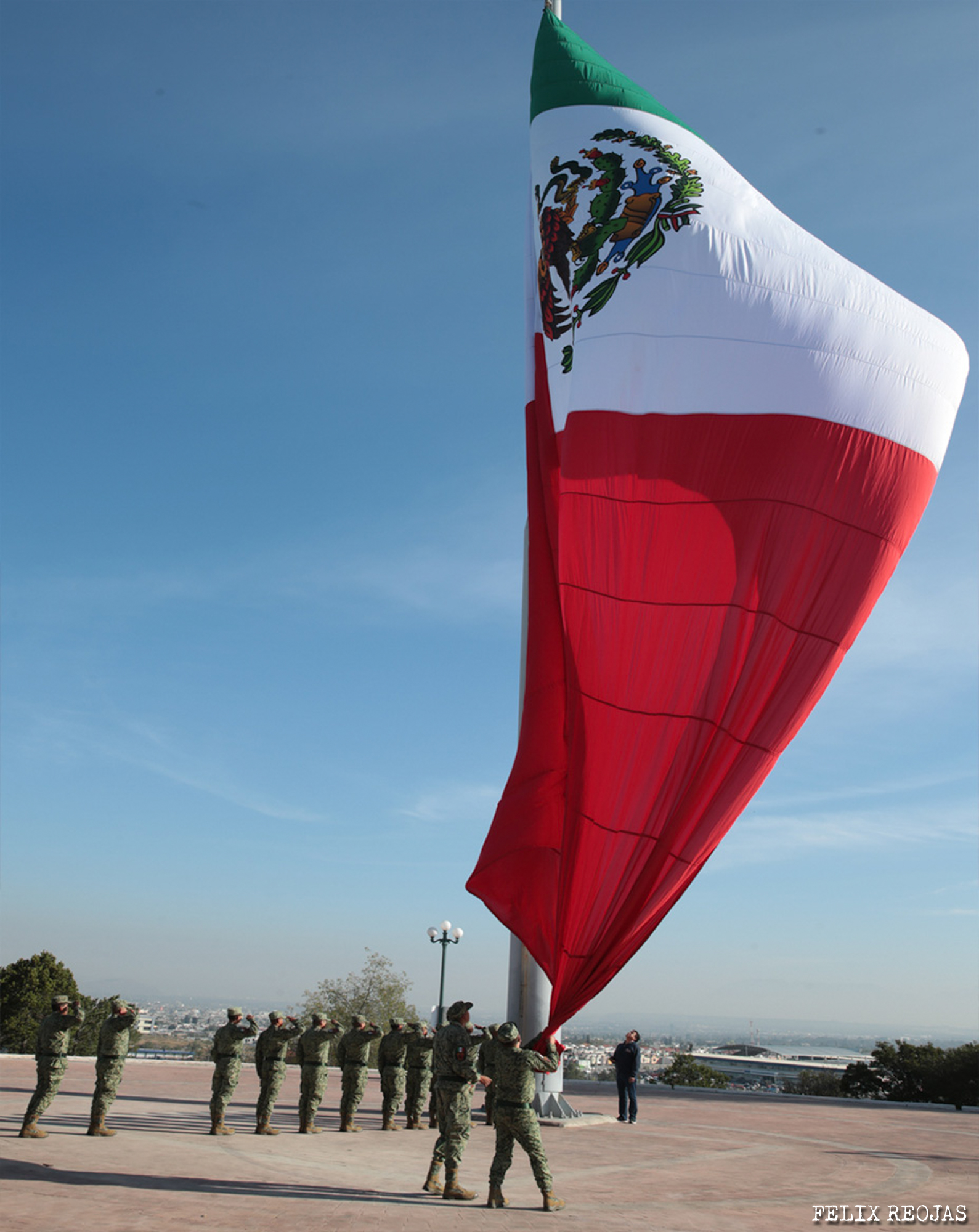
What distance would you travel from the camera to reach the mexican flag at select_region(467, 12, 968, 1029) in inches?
374

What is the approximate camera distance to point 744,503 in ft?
33.5

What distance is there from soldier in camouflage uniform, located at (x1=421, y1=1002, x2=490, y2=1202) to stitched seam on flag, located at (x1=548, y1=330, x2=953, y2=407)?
7106 millimetres

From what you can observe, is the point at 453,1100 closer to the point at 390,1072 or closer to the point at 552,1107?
the point at 390,1072

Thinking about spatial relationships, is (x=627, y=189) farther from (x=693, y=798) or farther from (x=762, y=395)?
(x=693, y=798)

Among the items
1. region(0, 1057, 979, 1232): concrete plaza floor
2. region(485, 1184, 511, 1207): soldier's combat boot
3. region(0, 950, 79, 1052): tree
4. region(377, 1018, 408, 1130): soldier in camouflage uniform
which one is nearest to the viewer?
region(0, 1057, 979, 1232): concrete plaza floor

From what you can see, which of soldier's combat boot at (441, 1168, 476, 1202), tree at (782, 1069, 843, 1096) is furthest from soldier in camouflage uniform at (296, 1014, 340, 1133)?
tree at (782, 1069, 843, 1096)

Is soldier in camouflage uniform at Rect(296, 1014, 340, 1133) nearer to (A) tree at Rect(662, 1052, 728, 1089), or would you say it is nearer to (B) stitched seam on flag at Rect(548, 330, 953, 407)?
(B) stitched seam on flag at Rect(548, 330, 953, 407)

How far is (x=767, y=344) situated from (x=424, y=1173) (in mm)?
9398

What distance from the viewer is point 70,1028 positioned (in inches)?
449

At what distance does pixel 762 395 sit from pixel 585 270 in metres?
2.74

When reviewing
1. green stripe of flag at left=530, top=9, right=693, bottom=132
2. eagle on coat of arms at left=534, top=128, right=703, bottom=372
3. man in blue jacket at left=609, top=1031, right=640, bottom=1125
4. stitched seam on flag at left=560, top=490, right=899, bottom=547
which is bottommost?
man in blue jacket at left=609, top=1031, right=640, bottom=1125

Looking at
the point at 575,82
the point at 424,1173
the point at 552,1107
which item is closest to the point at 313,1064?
the point at 424,1173

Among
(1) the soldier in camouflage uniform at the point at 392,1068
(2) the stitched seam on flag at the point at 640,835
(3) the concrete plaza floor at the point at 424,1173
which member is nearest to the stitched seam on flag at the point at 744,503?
(2) the stitched seam on flag at the point at 640,835

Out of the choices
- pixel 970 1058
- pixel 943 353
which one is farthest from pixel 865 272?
pixel 970 1058
